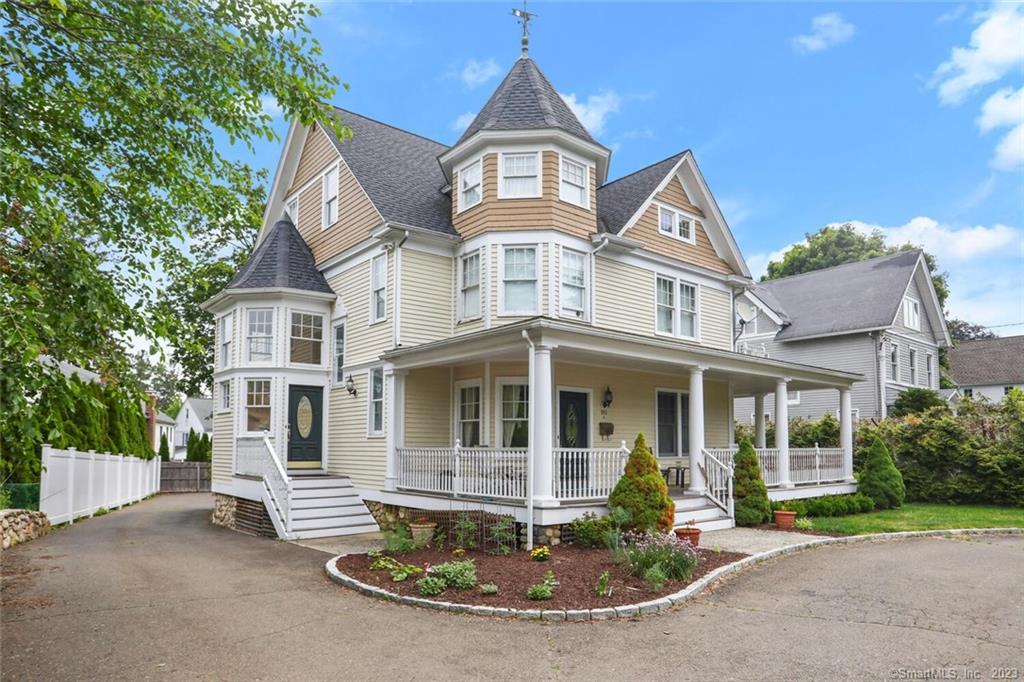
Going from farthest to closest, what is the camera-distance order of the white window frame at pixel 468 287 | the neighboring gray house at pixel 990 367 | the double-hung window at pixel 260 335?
the neighboring gray house at pixel 990 367
the double-hung window at pixel 260 335
the white window frame at pixel 468 287

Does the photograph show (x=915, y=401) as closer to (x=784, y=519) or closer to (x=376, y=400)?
(x=784, y=519)

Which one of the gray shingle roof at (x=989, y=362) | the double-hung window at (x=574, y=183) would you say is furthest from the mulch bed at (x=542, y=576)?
the gray shingle roof at (x=989, y=362)

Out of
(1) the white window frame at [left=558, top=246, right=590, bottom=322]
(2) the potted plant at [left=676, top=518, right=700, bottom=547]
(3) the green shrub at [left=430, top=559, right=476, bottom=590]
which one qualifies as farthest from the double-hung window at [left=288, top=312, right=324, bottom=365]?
(2) the potted plant at [left=676, top=518, right=700, bottom=547]

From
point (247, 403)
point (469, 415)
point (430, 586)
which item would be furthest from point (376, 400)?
point (430, 586)

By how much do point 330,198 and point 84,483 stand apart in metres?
9.84

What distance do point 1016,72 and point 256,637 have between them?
1594 cm

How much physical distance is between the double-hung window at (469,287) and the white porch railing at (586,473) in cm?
432

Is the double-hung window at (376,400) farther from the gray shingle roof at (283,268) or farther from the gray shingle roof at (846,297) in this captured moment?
the gray shingle roof at (846,297)

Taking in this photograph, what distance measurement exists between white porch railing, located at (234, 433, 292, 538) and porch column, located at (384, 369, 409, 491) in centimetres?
205

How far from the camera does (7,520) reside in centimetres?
1251

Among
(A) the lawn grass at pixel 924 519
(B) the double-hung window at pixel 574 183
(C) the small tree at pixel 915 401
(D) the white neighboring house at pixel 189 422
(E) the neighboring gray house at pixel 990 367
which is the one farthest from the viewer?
(D) the white neighboring house at pixel 189 422

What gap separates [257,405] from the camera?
16422 millimetres

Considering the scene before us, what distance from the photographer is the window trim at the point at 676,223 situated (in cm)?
1727

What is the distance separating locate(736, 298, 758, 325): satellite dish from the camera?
1198 inches
